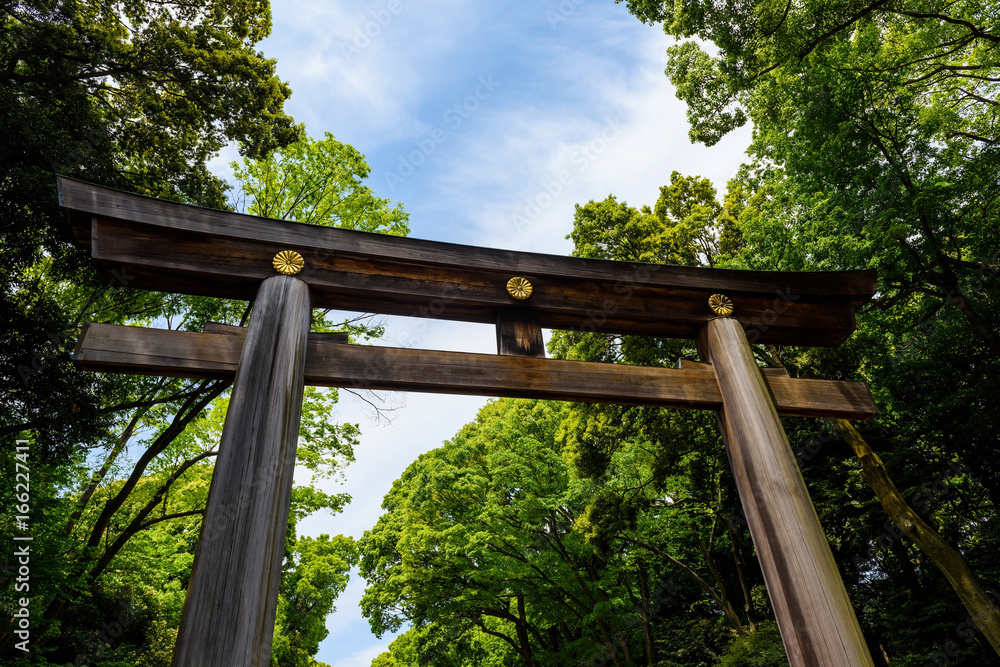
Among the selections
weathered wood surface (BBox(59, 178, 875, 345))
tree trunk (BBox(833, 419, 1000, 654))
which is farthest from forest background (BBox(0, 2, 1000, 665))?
weathered wood surface (BBox(59, 178, 875, 345))

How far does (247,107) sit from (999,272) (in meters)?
12.5

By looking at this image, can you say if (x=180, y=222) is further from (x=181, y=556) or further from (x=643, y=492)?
(x=181, y=556)

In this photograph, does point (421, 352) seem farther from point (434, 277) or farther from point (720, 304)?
point (720, 304)

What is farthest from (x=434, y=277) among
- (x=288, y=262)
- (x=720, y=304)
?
(x=720, y=304)

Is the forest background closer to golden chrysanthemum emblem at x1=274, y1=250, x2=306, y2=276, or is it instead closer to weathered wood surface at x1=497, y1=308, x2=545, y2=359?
golden chrysanthemum emblem at x1=274, y1=250, x2=306, y2=276

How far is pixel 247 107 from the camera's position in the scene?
8.40 meters

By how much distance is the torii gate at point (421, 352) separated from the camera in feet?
9.59

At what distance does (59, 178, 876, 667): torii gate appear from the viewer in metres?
2.92

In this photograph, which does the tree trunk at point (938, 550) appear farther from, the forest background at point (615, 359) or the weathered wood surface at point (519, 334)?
the weathered wood surface at point (519, 334)

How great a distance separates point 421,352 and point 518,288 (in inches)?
40.7

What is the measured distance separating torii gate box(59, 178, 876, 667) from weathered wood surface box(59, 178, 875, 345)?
1 centimetres

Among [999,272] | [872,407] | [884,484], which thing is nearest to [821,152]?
[999,272]

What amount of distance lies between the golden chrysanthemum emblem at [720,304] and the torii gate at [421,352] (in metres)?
0.01

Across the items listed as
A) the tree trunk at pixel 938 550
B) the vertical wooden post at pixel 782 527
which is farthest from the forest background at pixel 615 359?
the vertical wooden post at pixel 782 527
